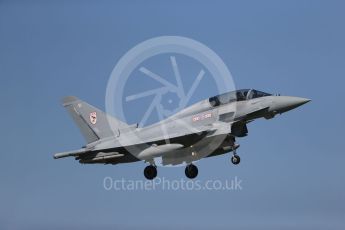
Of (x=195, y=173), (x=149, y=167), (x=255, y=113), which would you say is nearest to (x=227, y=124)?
(x=255, y=113)

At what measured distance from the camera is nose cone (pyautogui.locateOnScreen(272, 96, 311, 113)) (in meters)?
25.2

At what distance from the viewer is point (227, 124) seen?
25.8 m

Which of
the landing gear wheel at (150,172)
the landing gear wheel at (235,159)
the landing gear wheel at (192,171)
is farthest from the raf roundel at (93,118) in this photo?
the landing gear wheel at (235,159)

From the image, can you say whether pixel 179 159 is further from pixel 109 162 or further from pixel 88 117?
pixel 88 117

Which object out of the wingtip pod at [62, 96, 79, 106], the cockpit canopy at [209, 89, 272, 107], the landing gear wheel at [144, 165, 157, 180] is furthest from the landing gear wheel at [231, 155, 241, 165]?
the wingtip pod at [62, 96, 79, 106]

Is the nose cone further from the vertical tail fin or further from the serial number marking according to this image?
the vertical tail fin

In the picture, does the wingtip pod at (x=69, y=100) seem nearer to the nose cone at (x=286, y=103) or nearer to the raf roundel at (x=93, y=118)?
the raf roundel at (x=93, y=118)

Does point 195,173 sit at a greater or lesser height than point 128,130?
lesser

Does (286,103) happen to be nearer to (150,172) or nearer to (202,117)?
(202,117)

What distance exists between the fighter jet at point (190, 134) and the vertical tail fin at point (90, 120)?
0.18 feet

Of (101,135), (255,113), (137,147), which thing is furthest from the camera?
(101,135)

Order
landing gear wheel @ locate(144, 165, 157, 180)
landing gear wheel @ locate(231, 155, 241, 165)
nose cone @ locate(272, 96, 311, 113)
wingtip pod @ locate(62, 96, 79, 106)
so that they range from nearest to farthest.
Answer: nose cone @ locate(272, 96, 311, 113) → landing gear wheel @ locate(231, 155, 241, 165) → landing gear wheel @ locate(144, 165, 157, 180) → wingtip pod @ locate(62, 96, 79, 106)

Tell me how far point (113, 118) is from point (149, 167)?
3.02 meters

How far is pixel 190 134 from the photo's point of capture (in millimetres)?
26266
